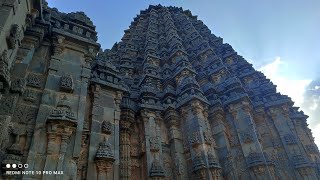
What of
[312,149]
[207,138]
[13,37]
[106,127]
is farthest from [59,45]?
[312,149]

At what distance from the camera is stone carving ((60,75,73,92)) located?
8586 millimetres

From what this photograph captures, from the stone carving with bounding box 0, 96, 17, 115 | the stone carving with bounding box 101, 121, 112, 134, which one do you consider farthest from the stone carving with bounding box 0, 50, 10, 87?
the stone carving with bounding box 101, 121, 112, 134

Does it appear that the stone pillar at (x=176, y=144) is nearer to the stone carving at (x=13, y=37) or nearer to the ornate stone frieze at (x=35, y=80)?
the ornate stone frieze at (x=35, y=80)

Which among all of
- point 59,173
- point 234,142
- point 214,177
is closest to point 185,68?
point 234,142

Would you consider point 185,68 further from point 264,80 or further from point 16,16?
point 16,16

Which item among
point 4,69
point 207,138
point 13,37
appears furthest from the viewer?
point 207,138

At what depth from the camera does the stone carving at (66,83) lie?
8.59 metres

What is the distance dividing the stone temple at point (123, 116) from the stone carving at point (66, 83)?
0.11ft

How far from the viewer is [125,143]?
39.3ft

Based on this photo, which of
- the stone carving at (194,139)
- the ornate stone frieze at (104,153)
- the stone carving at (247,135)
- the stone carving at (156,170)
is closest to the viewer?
the ornate stone frieze at (104,153)

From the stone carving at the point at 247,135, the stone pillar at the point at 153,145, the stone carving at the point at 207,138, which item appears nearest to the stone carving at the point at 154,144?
the stone pillar at the point at 153,145

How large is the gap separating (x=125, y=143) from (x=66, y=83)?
4.65 metres

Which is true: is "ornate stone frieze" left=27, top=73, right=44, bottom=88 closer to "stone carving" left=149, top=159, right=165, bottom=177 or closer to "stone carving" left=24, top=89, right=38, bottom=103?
"stone carving" left=24, top=89, right=38, bottom=103

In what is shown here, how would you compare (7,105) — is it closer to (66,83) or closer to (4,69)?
(4,69)
